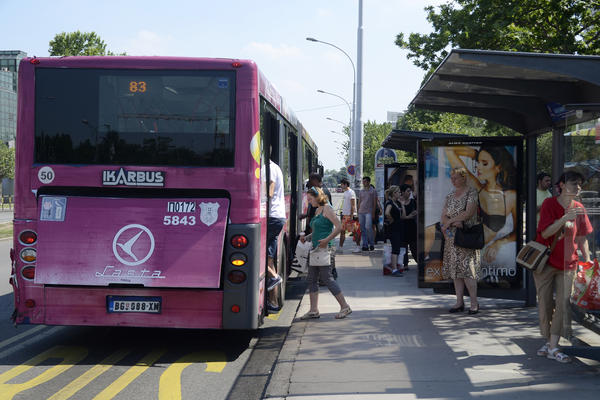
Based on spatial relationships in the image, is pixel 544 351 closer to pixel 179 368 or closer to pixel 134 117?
pixel 179 368

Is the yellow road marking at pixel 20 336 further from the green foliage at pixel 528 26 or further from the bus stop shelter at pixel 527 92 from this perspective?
the green foliage at pixel 528 26

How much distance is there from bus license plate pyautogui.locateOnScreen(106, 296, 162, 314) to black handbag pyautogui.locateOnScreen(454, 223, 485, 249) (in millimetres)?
3773

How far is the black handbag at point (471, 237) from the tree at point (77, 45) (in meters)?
36.6

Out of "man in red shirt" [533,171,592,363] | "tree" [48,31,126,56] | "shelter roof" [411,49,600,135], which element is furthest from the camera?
"tree" [48,31,126,56]

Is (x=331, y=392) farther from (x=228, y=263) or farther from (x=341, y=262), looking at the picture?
(x=341, y=262)

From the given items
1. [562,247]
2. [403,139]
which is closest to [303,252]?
[562,247]

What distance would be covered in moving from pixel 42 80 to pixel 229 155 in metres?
2.00

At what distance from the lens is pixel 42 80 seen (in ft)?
22.6

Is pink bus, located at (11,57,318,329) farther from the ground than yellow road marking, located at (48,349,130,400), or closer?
farther from the ground

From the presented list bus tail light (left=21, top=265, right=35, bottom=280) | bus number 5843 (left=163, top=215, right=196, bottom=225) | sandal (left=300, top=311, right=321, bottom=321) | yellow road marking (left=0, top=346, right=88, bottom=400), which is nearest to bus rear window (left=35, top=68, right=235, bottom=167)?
bus number 5843 (left=163, top=215, right=196, bottom=225)

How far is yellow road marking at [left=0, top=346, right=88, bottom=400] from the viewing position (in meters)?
5.68

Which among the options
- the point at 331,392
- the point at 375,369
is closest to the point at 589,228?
the point at 375,369

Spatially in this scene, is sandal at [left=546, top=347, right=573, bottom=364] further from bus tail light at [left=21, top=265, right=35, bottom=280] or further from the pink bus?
bus tail light at [left=21, top=265, right=35, bottom=280]

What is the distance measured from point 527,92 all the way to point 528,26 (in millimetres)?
11334
